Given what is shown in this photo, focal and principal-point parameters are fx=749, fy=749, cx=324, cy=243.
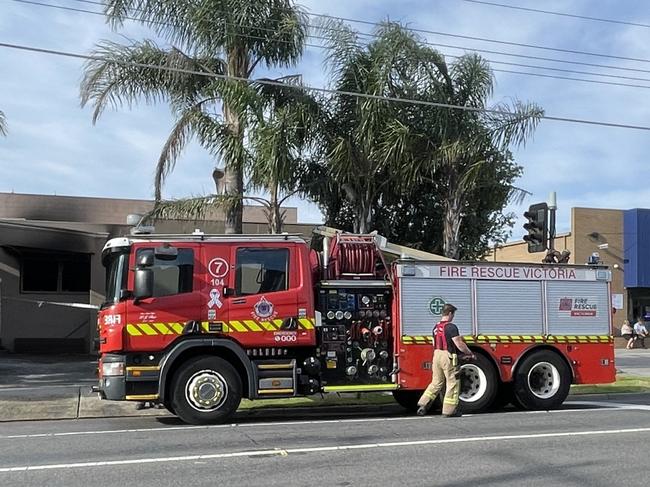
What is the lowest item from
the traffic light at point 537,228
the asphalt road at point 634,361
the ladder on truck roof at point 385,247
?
the asphalt road at point 634,361

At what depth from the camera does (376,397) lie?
544 inches

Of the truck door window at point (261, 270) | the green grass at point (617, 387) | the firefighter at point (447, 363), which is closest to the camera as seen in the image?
the truck door window at point (261, 270)

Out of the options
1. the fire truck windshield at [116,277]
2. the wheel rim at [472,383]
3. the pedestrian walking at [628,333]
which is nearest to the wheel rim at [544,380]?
the wheel rim at [472,383]

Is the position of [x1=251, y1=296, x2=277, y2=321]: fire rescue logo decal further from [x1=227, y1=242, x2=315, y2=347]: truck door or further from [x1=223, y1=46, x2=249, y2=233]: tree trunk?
[x1=223, y1=46, x2=249, y2=233]: tree trunk

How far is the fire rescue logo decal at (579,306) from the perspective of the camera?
40.5ft

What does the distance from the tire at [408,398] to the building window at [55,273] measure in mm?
17755

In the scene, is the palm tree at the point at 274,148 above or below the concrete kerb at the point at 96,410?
above

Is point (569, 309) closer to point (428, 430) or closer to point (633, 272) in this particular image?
point (428, 430)

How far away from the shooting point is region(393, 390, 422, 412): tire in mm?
12344

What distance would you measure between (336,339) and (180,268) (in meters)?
2.55

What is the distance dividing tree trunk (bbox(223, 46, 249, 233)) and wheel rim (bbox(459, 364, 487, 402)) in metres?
6.58

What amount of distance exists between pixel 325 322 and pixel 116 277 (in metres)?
3.09

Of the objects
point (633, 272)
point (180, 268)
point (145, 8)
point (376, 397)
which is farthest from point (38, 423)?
point (633, 272)

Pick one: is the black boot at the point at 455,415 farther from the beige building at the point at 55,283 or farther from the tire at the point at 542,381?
the beige building at the point at 55,283
